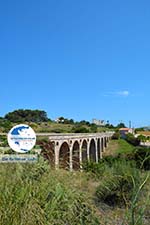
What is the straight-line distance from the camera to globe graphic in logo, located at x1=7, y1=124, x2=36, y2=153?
11.2 ft

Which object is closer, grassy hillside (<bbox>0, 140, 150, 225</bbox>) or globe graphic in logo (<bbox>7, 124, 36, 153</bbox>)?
grassy hillside (<bbox>0, 140, 150, 225</bbox>)

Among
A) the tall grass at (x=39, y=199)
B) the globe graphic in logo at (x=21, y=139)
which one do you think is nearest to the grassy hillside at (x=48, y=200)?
the tall grass at (x=39, y=199)

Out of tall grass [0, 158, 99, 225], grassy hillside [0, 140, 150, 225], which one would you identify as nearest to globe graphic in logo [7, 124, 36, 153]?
grassy hillside [0, 140, 150, 225]

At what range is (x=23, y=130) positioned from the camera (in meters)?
3.77

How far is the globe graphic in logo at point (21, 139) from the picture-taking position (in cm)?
343

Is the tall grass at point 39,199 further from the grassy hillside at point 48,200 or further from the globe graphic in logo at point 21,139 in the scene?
the globe graphic in logo at point 21,139

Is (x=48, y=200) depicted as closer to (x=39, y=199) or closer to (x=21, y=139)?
(x=39, y=199)

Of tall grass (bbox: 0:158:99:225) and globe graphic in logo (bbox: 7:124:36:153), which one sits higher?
globe graphic in logo (bbox: 7:124:36:153)

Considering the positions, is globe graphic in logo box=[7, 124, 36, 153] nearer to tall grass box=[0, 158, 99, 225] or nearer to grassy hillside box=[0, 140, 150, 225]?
grassy hillside box=[0, 140, 150, 225]

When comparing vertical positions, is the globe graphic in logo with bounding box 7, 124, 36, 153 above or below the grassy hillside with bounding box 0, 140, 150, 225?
above

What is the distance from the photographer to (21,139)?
11.7 feet

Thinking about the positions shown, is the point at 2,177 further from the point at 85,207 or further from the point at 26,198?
the point at 85,207

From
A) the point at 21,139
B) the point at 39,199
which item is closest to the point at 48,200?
the point at 39,199

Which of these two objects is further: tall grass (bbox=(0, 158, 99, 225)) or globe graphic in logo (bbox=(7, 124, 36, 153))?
globe graphic in logo (bbox=(7, 124, 36, 153))
